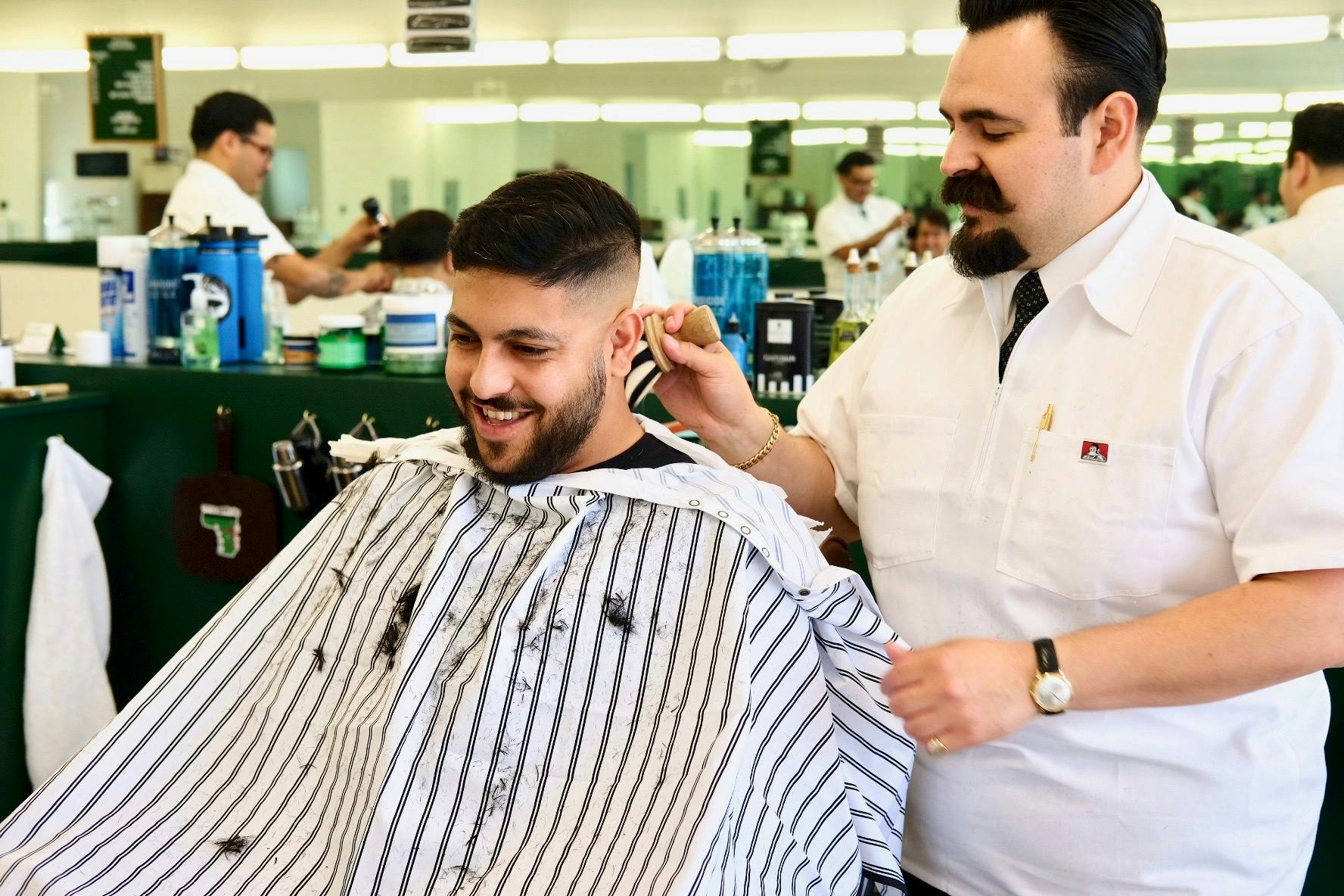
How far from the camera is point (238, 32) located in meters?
7.32

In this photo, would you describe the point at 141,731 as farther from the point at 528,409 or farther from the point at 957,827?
the point at 957,827

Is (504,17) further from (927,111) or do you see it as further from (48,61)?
(48,61)

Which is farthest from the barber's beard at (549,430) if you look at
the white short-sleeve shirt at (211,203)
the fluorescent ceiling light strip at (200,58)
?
the fluorescent ceiling light strip at (200,58)

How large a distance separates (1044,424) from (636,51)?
5.70 m

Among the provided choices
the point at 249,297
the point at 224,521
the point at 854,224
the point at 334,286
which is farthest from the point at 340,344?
the point at 854,224

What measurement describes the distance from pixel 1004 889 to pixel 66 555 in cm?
225

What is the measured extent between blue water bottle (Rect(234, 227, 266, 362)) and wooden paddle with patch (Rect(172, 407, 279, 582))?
0.23 m

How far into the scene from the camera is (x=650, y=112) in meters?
6.95

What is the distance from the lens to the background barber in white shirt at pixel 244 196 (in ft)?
13.6

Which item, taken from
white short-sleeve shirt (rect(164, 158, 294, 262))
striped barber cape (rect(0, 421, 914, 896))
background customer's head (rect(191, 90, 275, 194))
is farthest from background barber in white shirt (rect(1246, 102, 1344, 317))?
background customer's head (rect(191, 90, 275, 194))

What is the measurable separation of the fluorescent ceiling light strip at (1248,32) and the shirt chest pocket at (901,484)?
198 inches

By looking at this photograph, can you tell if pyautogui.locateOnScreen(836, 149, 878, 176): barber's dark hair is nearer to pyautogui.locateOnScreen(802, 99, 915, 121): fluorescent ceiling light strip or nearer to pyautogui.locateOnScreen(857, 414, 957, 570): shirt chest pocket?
pyautogui.locateOnScreen(802, 99, 915, 121): fluorescent ceiling light strip

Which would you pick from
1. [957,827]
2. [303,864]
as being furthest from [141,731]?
[957,827]

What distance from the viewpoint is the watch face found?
1.46 metres
